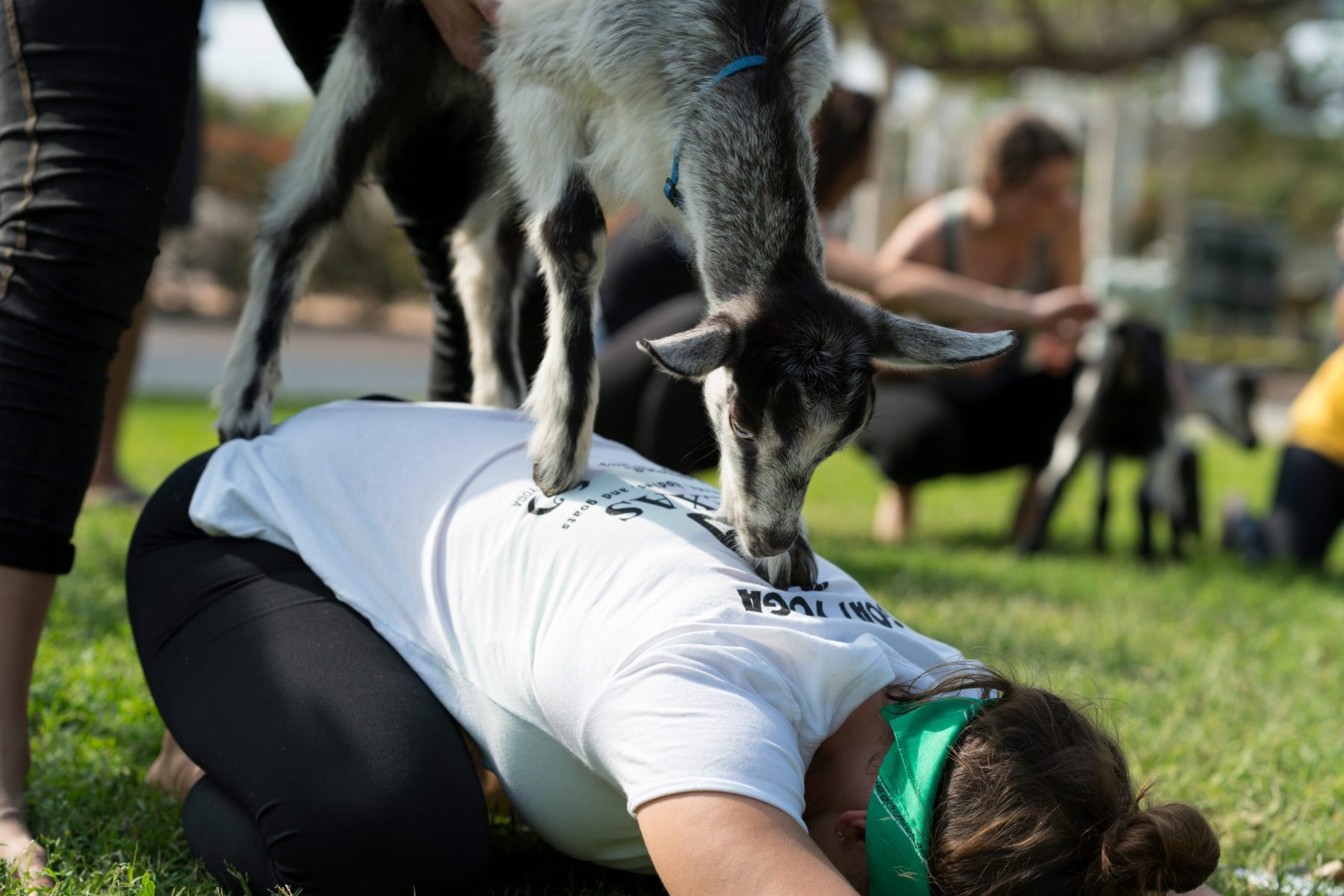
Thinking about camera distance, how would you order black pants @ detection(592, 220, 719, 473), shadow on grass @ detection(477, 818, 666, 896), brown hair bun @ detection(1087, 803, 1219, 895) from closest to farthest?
1. brown hair bun @ detection(1087, 803, 1219, 895)
2. shadow on grass @ detection(477, 818, 666, 896)
3. black pants @ detection(592, 220, 719, 473)

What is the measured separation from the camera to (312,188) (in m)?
3.44

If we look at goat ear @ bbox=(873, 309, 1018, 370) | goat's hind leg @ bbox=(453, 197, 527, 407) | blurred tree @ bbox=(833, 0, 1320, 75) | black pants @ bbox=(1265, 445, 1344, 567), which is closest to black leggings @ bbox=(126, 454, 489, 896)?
goat ear @ bbox=(873, 309, 1018, 370)

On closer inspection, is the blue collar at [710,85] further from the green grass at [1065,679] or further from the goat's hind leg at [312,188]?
the green grass at [1065,679]

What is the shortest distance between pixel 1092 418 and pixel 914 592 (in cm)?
183

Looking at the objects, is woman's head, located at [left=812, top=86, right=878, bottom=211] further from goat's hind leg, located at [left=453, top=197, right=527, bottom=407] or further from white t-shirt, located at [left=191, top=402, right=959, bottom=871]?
white t-shirt, located at [left=191, top=402, right=959, bottom=871]

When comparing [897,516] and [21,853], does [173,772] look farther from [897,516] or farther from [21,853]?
[897,516]

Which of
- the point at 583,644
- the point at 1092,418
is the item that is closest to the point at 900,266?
the point at 1092,418

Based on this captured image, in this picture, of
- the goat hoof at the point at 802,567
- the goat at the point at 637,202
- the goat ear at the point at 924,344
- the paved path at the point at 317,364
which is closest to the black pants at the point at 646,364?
the goat at the point at 637,202

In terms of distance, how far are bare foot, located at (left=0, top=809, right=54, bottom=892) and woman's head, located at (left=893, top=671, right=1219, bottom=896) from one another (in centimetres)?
137

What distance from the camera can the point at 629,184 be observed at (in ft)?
9.70

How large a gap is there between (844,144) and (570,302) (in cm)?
247

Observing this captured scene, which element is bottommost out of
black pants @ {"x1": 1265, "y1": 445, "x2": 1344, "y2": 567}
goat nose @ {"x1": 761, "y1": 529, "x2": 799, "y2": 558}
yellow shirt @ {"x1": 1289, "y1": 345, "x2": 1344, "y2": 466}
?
black pants @ {"x1": 1265, "y1": 445, "x2": 1344, "y2": 567}

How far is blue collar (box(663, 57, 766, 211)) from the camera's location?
280cm

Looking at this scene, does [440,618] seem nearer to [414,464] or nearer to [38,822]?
[414,464]
